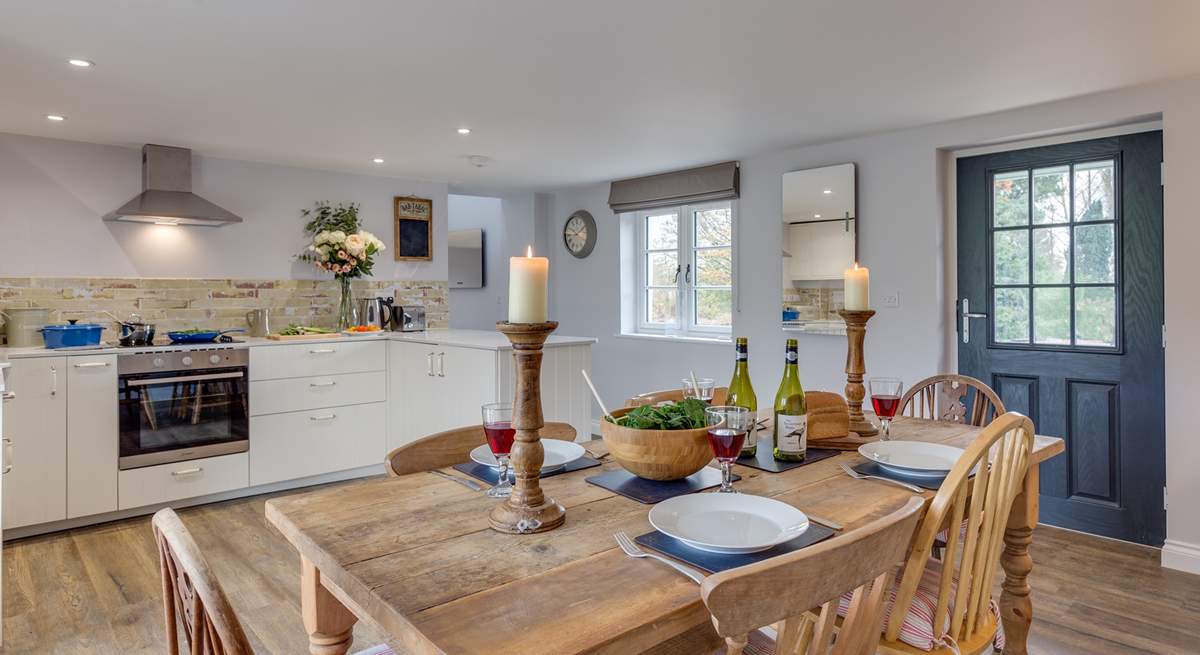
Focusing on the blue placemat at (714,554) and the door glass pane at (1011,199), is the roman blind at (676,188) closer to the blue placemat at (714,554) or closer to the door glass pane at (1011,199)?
the door glass pane at (1011,199)

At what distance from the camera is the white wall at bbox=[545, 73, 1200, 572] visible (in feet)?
9.70

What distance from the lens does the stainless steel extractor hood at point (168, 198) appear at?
3938 millimetres

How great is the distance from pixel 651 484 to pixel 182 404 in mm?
3320

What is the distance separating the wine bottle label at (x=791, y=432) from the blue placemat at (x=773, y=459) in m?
0.04

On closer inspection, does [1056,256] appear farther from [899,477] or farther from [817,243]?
[899,477]

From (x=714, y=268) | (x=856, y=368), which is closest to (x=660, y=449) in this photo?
(x=856, y=368)

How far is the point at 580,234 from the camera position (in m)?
5.89

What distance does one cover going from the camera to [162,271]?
4.25 meters

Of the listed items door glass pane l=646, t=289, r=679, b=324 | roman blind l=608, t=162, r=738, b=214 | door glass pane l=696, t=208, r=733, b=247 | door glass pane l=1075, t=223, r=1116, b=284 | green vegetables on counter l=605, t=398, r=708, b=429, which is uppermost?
roman blind l=608, t=162, r=738, b=214

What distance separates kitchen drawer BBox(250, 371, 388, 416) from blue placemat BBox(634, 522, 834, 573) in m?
3.50

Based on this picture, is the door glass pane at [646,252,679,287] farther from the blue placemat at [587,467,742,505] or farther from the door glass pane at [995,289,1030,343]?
the blue placemat at [587,467,742,505]

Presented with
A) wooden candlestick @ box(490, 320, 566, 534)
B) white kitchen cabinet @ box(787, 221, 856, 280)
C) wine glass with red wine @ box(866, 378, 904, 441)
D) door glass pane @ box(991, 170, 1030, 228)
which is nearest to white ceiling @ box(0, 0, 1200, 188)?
door glass pane @ box(991, 170, 1030, 228)

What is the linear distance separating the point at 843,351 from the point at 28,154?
4.72 meters

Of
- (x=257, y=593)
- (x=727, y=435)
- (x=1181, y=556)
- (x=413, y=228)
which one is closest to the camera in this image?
(x=727, y=435)
